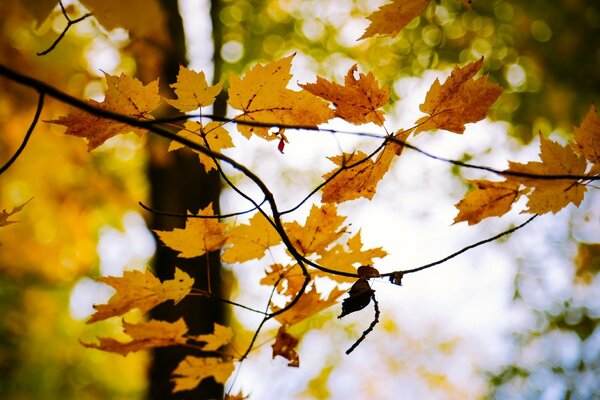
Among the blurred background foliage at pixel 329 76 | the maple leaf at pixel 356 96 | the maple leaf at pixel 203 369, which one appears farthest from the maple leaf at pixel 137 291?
the blurred background foliage at pixel 329 76

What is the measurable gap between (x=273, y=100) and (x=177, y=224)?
147 cm

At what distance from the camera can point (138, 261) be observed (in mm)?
4590

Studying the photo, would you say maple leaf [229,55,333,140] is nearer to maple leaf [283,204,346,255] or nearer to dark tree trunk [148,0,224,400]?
maple leaf [283,204,346,255]

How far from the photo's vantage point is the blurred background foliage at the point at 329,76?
9.08ft

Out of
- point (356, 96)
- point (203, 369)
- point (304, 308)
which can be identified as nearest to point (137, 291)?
point (203, 369)

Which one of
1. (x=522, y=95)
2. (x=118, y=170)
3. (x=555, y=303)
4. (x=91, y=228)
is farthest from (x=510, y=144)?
(x=91, y=228)

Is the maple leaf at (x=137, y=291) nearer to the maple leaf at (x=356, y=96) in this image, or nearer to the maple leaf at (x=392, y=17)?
the maple leaf at (x=356, y=96)

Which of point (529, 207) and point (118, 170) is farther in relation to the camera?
point (118, 170)

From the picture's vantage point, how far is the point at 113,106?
0.83 m

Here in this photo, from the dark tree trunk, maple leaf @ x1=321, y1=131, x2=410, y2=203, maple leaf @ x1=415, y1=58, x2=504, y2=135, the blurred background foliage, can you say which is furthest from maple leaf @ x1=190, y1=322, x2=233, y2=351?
the blurred background foliage

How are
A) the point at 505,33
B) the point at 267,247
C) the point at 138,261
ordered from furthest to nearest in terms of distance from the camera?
1. the point at 138,261
2. the point at 505,33
3. the point at 267,247

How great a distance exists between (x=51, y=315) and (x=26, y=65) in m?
3.10

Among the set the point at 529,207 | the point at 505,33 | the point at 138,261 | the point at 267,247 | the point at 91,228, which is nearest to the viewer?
the point at 529,207

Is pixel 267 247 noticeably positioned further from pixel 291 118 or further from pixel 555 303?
pixel 555 303
